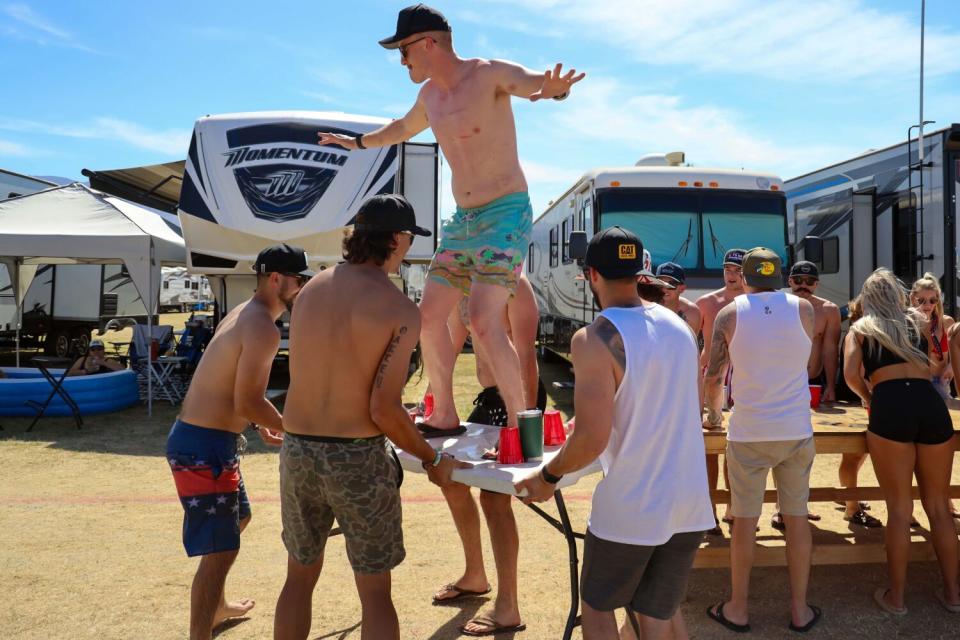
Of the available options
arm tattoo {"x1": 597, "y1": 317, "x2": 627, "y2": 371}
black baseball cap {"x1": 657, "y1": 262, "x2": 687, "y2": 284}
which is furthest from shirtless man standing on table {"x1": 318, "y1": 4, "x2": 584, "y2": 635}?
black baseball cap {"x1": 657, "y1": 262, "x2": 687, "y2": 284}

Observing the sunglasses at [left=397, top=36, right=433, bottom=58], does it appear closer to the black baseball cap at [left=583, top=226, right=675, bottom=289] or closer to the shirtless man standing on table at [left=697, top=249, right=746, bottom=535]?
the black baseball cap at [left=583, top=226, right=675, bottom=289]

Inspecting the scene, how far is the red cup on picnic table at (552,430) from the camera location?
3.43 metres

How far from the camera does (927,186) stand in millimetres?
8547

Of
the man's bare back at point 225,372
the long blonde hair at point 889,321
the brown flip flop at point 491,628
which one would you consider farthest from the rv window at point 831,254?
the man's bare back at point 225,372

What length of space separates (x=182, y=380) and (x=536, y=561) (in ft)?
28.9

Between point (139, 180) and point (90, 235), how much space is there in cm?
464

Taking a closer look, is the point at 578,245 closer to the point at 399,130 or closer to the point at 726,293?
the point at 726,293

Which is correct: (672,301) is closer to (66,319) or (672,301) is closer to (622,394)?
(622,394)

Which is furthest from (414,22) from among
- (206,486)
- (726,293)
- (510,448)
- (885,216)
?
(885,216)

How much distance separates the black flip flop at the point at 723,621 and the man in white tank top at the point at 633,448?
4.52 ft

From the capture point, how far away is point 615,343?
235 centimetres

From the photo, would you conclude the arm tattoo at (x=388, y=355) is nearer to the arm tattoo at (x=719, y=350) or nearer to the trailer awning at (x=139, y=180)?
the arm tattoo at (x=719, y=350)

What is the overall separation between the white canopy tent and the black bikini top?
8.59 metres

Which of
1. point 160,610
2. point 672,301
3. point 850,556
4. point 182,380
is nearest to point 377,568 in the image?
point 160,610
